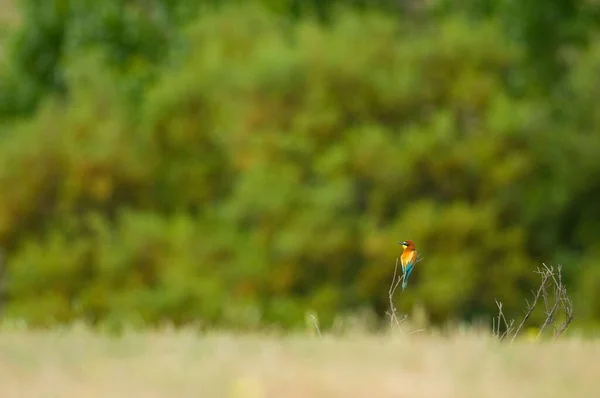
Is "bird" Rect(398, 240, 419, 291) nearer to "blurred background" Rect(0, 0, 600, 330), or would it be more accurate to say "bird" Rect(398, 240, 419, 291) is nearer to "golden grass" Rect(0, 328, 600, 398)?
"golden grass" Rect(0, 328, 600, 398)

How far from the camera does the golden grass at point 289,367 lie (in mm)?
3377

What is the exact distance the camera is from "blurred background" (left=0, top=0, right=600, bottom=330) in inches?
1044

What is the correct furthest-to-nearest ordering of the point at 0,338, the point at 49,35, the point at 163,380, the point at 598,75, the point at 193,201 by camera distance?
1. the point at 49,35
2. the point at 193,201
3. the point at 598,75
4. the point at 0,338
5. the point at 163,380

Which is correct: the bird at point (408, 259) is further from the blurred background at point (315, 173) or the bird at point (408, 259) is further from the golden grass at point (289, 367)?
the blurred background at point (315, 173)

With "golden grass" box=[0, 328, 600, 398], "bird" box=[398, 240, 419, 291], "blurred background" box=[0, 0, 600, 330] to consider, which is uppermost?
"golden grass" box=[0, 328, 600, 398]

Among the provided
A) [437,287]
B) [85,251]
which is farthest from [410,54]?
[85,251]

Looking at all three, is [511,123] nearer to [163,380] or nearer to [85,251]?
[85,251]

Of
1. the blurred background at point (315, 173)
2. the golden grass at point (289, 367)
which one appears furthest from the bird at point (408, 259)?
the blurred background at point (315, 173)

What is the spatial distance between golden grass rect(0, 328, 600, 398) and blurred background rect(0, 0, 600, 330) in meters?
19.3

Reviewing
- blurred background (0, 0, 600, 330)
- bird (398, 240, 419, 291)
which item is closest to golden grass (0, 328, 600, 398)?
bird (398, 240, 419, 291)

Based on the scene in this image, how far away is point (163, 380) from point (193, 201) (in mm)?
28053

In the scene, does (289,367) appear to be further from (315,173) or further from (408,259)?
(315,173)

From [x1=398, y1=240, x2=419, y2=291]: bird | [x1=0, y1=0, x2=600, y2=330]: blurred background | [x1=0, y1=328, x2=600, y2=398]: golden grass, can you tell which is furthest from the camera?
[x1=0, y1=0, x2=600, y2=330]: blurred background

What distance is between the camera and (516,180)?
91.8ft
